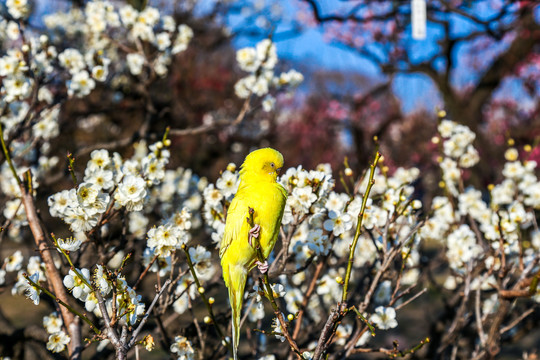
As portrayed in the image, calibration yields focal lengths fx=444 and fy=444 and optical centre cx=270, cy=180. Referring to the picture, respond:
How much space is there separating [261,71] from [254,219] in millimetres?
1999

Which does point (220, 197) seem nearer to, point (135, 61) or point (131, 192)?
point (131, 192)

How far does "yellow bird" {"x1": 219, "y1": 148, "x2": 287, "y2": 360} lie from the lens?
1431 millimetres

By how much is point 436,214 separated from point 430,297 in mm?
4188

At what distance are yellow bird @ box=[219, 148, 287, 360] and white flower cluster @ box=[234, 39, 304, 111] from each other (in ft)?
5.73

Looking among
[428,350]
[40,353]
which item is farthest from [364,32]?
[40,353]

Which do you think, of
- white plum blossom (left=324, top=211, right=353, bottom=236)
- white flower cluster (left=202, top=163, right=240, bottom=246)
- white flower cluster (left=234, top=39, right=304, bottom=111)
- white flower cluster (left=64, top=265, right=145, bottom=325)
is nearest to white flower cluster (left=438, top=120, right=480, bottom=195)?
white flower cluster (left=234, top=39, right=304, bottom=111)

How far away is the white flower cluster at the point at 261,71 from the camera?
10.1ft

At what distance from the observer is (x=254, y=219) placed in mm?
1419

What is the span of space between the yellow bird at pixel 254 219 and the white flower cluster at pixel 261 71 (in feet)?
5.73

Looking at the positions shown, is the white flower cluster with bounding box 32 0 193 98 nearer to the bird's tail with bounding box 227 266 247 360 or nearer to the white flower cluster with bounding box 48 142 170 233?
the white flower cluster with bounding box 48 142 170 233

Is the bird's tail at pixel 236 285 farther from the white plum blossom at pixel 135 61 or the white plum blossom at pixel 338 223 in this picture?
the white plum blossom at pixel 135 61

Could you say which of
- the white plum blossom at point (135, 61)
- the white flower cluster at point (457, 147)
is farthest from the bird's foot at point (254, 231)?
the white plum blossom at point (135, 61)

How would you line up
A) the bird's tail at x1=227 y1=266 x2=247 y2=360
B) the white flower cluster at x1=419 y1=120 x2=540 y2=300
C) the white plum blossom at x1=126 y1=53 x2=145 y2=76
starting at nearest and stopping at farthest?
the bird's tail at x1=227 y1=266 x2=247 y2=360
the white flower cluster at x1=419 y1=120 x2=540 y2=300
the white plum blossom at x1=126 y1=53 x2=145 y2=76

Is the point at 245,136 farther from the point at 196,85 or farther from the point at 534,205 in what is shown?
the point at 534,205
